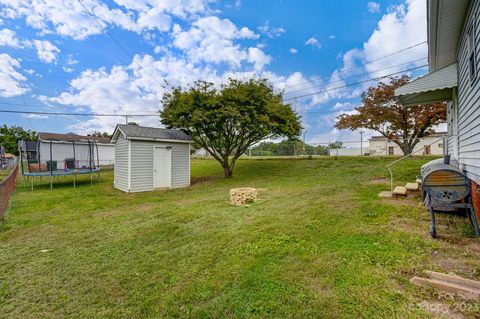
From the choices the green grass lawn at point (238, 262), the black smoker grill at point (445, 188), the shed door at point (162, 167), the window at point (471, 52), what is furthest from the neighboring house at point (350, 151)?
the black smoker grill at point (445, 188)

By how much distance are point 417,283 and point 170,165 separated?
34.4 feet

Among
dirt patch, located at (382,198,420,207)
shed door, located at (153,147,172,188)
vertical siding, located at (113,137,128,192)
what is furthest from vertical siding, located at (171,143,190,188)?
dirt patch, located at (382,198,420,207)

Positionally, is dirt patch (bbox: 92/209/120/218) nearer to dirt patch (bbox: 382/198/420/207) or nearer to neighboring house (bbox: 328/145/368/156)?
dirt patch (bbox: 382/198/420/207)

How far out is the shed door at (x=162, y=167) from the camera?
36.1ft

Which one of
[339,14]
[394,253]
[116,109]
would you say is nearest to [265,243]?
[394,253]

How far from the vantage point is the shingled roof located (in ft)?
34.1

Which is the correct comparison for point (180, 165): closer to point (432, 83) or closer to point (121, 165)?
point (121, 165)

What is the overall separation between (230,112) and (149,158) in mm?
4258

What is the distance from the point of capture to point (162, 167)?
11250mm

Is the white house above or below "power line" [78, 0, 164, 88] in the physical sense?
below

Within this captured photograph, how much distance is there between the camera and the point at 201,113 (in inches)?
451

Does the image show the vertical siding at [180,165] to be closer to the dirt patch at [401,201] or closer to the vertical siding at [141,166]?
the vertical siding at [141,166]

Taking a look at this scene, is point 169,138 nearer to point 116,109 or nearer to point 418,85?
point 418,85

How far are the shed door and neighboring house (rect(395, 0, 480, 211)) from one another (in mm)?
9301
